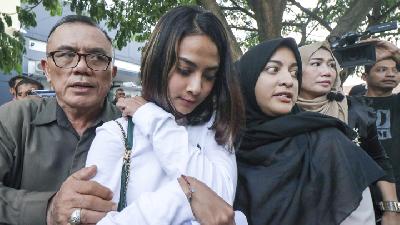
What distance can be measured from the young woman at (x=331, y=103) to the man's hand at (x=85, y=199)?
58.6 inches

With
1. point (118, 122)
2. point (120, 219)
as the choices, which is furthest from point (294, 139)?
point (120, 219)

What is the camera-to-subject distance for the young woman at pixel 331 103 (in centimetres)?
232

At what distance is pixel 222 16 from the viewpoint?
458 centimetres

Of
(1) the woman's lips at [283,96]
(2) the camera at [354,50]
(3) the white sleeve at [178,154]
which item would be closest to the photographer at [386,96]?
(2) the camera at [354,50]

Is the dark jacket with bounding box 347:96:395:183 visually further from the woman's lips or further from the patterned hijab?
the woman's lips

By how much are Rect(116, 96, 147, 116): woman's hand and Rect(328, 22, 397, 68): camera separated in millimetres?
1892

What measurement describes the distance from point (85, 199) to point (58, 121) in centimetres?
61

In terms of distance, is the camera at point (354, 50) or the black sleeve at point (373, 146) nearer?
the black sleeve at point (373, 146)

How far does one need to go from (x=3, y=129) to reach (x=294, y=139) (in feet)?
4.10

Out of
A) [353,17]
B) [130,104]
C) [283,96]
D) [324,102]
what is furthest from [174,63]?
[353,17]

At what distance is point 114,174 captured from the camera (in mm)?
1257

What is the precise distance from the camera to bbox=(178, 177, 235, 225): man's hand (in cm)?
117

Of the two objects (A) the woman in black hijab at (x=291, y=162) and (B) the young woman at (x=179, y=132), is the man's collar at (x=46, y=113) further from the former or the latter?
(A) the woman in black hijab at (x=291, y=162)

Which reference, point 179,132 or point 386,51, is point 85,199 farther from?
point 386,51
